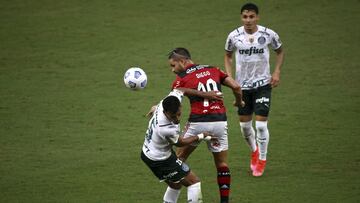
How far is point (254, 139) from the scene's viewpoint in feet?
39.2

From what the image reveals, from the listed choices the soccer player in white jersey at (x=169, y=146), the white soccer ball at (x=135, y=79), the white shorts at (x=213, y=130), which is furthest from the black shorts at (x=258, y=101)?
the soccer player in white jersey at (x=169, y=146)

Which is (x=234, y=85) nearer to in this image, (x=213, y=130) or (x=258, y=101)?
(x=213, y=130)

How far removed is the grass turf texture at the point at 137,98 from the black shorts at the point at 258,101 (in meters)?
1.07

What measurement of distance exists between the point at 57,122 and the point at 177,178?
5848 millimetres

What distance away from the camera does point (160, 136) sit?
29.7 ft

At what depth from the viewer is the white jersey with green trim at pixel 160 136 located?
8984 millimetres

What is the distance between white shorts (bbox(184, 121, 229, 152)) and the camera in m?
9.90

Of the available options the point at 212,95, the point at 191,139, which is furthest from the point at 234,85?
the point at 191,139

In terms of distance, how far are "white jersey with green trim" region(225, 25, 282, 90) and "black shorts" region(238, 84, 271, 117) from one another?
9 cm

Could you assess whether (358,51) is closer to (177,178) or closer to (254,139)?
(254,139)

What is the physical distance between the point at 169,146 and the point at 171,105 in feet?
2.21

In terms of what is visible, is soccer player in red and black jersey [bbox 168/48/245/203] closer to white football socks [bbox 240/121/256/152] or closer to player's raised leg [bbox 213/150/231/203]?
player's raised leg [bbox 213/150/231/203]

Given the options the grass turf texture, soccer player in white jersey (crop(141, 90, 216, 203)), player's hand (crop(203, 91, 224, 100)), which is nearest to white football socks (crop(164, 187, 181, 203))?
soccer player in white jersey (crop(141, 90, 216, 203))

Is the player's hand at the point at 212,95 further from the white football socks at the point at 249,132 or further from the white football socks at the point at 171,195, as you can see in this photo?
the white football socks at the point at 249,132
